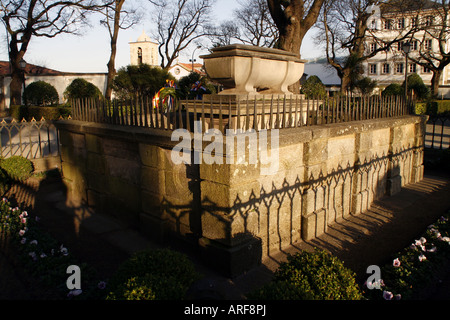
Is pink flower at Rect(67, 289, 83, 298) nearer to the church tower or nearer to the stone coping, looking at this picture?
the stone coping

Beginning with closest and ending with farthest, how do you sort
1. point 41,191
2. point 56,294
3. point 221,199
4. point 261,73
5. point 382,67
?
point 56,294 < point 221,199 < point 261,73 < point 41,191 < point 382,67

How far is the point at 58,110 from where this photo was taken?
2130 centimetres

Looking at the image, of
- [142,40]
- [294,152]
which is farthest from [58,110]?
[142,40]

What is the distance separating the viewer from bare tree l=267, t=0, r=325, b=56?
453 inches

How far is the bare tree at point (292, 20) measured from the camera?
1151cm

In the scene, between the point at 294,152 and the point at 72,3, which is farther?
the point at 72,3

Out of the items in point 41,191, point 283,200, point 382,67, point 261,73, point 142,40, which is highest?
point 142,40

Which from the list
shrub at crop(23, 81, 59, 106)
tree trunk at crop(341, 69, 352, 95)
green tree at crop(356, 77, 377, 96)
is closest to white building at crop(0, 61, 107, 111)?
shrub at crop(23, 81, 59, 106)

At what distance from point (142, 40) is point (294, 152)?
5230 centimetres

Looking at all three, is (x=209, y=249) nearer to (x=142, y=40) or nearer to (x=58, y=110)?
(x=58, y=110)

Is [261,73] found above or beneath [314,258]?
above

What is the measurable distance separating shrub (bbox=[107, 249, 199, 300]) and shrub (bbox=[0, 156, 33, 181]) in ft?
21.6

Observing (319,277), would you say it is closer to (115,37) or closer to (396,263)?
(396,263)

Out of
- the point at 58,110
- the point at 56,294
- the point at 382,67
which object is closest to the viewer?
the point at 56,294
